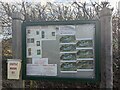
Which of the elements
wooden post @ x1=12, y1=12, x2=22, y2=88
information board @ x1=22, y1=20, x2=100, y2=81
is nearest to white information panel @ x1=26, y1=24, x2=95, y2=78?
information board @ x1=22, y1=20, x2=100, y2=81

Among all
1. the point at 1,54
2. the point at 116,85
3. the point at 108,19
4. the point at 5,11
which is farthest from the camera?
the point at 5,11

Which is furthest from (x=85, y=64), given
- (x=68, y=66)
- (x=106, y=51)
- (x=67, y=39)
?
(x=67, y=39)

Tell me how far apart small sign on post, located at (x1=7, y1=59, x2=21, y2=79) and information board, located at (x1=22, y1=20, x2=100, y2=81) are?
0.41 feet

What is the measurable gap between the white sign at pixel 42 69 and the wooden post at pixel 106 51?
2.84 ft

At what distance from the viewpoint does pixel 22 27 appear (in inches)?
191

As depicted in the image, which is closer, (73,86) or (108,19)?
(108,19)

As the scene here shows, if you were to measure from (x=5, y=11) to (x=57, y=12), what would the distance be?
184cm

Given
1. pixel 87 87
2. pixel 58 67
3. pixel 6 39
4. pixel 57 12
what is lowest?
pixel 87 87

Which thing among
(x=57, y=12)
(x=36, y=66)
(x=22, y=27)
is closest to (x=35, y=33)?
(x=22, y=27)

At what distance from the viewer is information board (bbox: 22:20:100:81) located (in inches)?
178

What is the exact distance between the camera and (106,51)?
4426 millimetres

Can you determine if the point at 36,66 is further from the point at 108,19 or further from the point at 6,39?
the point at 6,39

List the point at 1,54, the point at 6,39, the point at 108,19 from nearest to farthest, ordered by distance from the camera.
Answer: the point at 108,19 → the point at 1,54 → the point at 6,39

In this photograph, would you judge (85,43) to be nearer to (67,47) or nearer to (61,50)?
(67,47)
